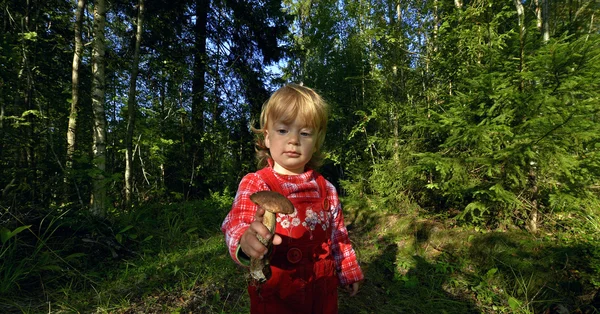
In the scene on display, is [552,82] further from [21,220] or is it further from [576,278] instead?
[21,220]

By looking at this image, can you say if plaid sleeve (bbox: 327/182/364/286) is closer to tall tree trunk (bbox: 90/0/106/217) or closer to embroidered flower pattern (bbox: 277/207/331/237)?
embroidered flower pattern (bbox: 277/207/331/237)

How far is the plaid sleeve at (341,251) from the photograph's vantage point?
1.59 m

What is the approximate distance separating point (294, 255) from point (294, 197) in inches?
11.6

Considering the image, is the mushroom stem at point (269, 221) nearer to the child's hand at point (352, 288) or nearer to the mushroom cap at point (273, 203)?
the mushroom cap at point (273, 203)

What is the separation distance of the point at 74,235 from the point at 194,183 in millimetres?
4767

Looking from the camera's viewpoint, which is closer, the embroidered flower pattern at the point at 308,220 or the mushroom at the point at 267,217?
the mushroom at the point at 267,217

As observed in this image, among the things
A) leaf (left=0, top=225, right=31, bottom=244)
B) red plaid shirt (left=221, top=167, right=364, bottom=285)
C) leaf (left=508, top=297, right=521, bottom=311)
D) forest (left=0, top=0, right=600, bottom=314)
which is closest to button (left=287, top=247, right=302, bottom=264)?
red plaid shirt (left=221, top=167, right=364, bottom=285)

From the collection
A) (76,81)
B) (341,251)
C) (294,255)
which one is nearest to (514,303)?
(341,251)

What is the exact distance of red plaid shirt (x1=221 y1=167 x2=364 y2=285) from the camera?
3.85ft

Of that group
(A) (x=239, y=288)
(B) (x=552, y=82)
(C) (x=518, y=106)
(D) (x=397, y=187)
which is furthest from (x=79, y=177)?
(B) (x=552, y=82)

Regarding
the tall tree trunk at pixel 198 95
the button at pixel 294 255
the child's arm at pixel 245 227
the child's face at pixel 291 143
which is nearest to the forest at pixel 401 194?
the tall tree trunk at pixel 198 95

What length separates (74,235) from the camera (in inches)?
140

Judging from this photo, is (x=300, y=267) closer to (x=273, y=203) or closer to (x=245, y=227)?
(x=245, y=227)

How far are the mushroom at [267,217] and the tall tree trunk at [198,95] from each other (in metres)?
7.93
